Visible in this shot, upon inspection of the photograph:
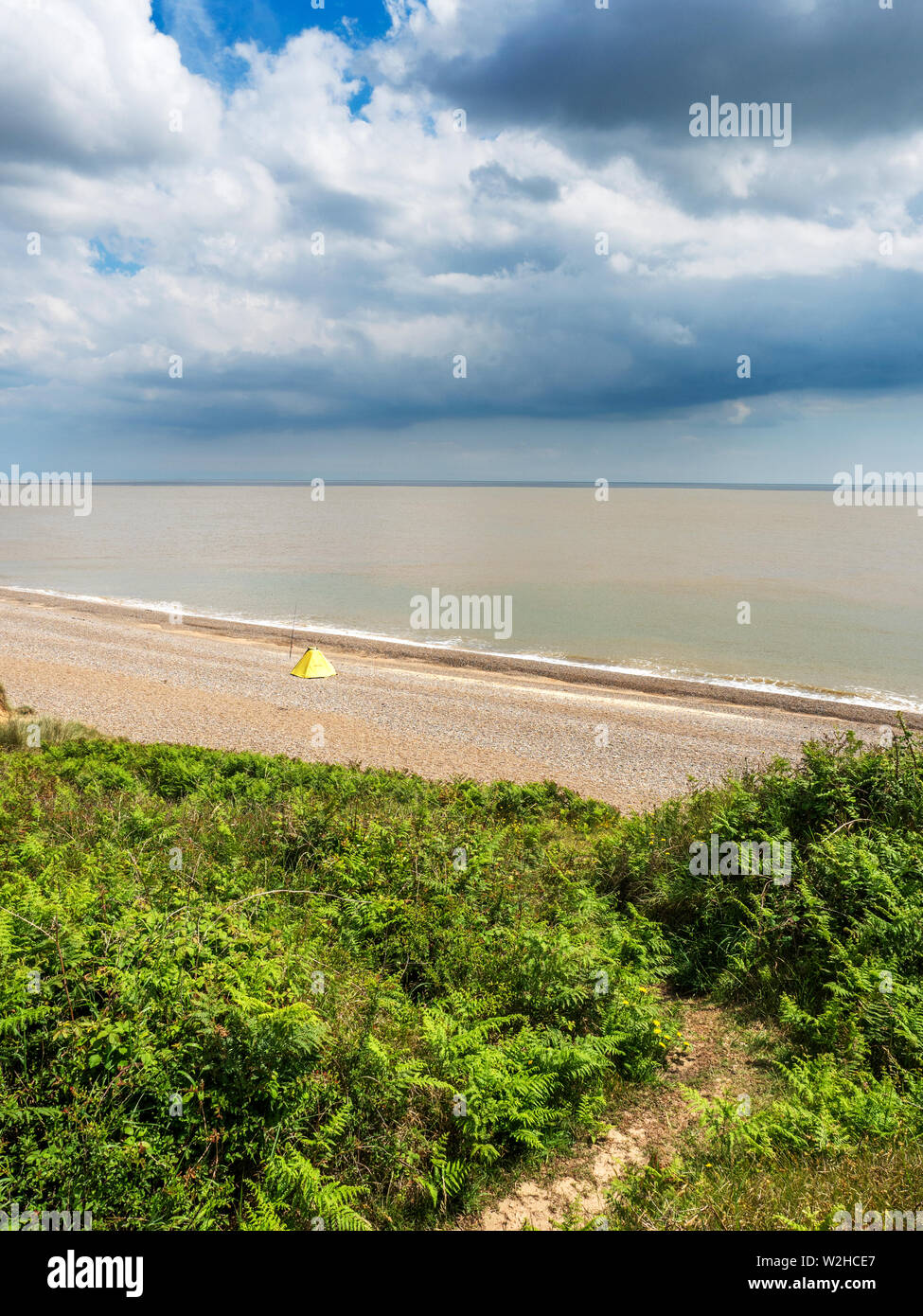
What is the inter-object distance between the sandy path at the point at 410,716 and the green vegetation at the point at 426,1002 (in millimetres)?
8850

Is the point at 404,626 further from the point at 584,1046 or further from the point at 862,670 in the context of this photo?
the point at 584,1046

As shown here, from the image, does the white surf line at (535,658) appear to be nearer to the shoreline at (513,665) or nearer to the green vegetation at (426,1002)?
the shoreline at (513,665)

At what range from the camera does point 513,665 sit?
32.6 metres

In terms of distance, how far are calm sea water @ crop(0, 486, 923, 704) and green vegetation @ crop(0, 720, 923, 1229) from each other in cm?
2465

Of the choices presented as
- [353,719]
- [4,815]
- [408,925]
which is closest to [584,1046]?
[408,925]

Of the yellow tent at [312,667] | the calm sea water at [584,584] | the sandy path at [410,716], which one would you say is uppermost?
the calm sea water at [584,584]

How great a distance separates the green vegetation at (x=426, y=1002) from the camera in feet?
12.6

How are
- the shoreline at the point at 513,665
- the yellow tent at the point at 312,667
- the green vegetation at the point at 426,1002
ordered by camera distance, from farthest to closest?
1. the shoreline at the point at 513,665
2. the yellow tent at the point at 312,667
3. the green vegetation at the point at 426,1002

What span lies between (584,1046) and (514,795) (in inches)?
303

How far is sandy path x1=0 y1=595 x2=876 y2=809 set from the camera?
19.5 metres

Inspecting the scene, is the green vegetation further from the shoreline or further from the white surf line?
the white surf line

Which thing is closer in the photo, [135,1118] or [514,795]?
[135,1118]

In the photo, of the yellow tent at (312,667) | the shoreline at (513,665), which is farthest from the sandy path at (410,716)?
the yellow tent at (312,667)
